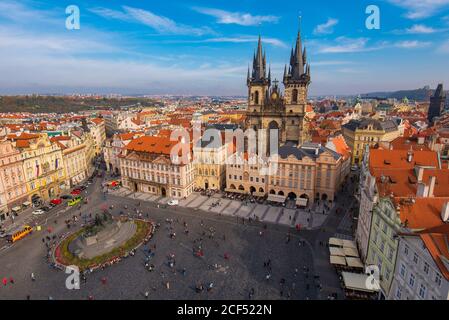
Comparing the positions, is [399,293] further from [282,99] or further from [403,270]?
[282,99]

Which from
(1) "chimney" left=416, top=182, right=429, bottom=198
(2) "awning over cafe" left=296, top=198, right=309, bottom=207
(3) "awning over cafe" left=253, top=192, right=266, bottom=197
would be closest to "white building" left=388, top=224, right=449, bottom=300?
(1) "chimney" left=416, top=182, right=429, bottom=198

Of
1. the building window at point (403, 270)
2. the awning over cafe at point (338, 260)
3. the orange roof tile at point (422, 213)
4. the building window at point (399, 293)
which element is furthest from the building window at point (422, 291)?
the awning over cafe at point (338, 260)

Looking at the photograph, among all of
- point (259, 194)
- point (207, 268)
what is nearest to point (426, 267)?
point (207, 268)

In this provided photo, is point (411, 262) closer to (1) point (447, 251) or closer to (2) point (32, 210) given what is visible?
(1) point (447, 251)

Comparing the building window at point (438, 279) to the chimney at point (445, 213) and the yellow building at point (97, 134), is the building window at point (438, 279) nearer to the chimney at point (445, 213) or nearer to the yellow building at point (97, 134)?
the chimney at point (445, 213)

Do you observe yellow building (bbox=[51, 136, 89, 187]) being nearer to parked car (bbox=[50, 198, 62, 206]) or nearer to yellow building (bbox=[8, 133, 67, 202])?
yellow building (bbox=[8, 133, 67, 202])
